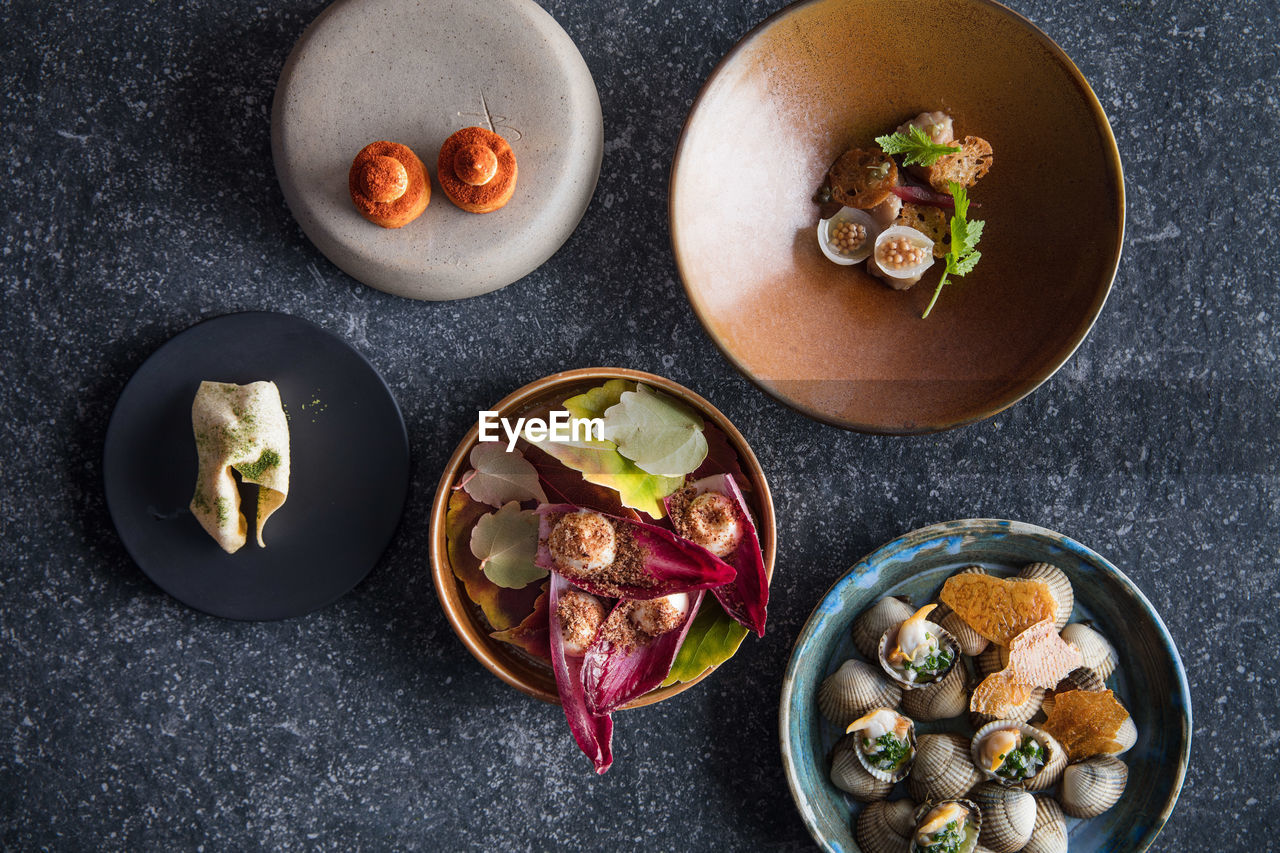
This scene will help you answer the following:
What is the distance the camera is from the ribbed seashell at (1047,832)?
1.21m

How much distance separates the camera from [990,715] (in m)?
1.22

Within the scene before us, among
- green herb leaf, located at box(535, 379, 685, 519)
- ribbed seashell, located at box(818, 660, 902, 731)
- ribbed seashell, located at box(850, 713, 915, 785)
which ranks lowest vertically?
ribbed seashell, located at box(850, 713, 915, 785)

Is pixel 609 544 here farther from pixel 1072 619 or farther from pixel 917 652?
pixel 1072 619

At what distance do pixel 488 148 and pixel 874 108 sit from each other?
1.94 ft

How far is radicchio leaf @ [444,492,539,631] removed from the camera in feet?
3.85

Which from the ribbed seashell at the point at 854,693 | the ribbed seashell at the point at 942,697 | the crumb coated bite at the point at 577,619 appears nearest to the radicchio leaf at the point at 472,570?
the crumb coated bite at the point at 577,619

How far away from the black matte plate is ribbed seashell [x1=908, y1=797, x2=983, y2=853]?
92 cm

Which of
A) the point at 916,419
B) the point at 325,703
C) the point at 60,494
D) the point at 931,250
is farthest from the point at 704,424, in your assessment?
the point at 60,494

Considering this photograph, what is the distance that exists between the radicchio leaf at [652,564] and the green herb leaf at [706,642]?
0.27 feet

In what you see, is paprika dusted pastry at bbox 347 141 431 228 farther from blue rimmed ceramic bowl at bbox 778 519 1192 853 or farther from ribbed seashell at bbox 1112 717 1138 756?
ribbed seashell at bbox 1112 717 1138 756

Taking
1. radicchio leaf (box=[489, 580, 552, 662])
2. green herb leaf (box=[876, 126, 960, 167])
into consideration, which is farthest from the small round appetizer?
green herb leaf (box=[876, 126, 960, 167])

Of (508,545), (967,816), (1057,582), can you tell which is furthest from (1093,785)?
(508,545)

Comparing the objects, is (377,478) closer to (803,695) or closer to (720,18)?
(803,695)

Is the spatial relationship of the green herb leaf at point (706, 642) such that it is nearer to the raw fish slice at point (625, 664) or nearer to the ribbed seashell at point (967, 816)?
the raw fish slice at point (625, 664)
